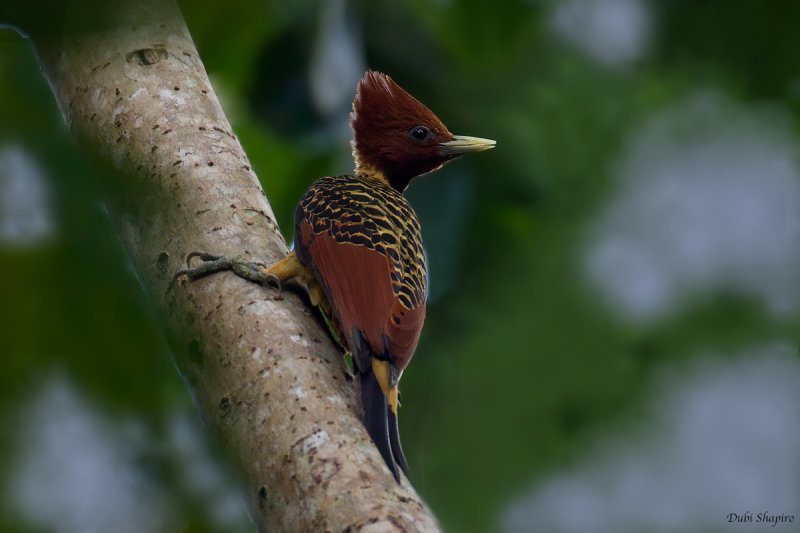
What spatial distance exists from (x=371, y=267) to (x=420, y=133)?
1187mm

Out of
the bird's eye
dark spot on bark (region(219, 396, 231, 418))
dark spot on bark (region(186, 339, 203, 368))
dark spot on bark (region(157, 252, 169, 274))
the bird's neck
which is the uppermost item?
dark spot on bark (region(186, 339, 203, 368))

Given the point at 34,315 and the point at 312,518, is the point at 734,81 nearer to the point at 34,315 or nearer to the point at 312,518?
the point at 312,518

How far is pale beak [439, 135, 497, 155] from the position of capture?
374 cm

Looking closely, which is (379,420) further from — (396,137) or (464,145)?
(396,137)

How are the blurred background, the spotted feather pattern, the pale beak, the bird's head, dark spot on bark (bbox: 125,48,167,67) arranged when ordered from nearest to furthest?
the blurred background, dark spot on bark (bbox: 125,48,167,67), the spotted feather pattern, the pale beak, the bird's head

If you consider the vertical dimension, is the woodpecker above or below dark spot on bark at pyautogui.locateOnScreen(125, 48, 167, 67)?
below

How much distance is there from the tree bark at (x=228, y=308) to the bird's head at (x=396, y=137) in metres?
1.17

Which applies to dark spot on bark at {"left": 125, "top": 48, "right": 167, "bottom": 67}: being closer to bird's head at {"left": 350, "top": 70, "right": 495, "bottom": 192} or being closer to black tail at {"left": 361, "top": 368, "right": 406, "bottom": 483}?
black tail at {"left": 361, "top": 368, "right": 406, "bottom": 483}

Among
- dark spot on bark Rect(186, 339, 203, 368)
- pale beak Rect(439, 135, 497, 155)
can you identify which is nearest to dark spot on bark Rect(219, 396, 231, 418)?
dark spot on bark Rect(186, 339, 203, 368)

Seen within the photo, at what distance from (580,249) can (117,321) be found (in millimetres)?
2793

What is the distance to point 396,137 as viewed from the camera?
13.1 feet

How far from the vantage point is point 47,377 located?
0.76 m

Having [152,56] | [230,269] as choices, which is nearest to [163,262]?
[230,269]

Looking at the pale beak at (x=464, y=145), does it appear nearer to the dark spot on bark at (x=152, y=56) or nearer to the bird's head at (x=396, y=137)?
the bird's head at (x=396, y=137)
